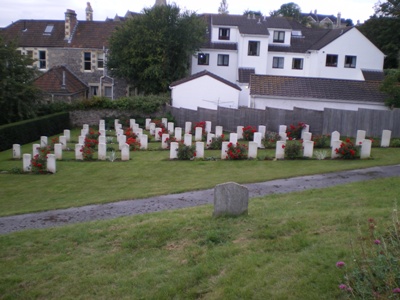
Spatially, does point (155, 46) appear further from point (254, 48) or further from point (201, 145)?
point (201, 145)

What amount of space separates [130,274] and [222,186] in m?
3.12

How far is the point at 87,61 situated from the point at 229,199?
41.3 meters

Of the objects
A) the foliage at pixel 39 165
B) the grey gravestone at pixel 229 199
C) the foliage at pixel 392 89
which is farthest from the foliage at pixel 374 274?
the foliage at pixel 392 89

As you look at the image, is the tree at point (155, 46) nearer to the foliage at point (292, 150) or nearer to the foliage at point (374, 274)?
the foliage at point (292, 150)

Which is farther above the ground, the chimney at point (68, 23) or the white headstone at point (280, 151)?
the chimney at point (68, 23)

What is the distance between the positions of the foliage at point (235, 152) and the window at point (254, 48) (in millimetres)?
29894

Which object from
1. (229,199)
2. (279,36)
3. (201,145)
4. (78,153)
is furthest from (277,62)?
(229,199)

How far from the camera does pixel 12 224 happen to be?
1171 cm

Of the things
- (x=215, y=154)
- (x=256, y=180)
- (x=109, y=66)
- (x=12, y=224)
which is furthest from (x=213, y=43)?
(x=12, y=224)

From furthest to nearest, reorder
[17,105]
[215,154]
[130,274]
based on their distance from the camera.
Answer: [17,105]
[215,154]
[130,274]

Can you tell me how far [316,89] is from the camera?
33406mm

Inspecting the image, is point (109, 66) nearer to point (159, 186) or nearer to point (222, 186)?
point (159, 186)

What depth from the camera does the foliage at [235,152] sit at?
20.0 metres

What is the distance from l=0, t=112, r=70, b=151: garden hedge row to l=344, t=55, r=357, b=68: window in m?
28.3
